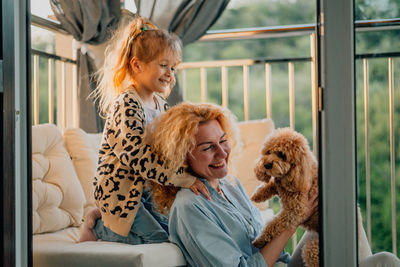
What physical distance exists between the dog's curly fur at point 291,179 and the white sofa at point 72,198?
0.32 metres

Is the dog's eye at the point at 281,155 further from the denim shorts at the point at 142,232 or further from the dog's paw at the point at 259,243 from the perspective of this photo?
the denim shorts at the point at 142,232

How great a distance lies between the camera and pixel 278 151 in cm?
137

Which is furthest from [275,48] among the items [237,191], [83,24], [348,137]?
[348,137]

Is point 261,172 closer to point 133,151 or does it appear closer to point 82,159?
point 133,151

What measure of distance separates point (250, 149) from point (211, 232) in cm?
102

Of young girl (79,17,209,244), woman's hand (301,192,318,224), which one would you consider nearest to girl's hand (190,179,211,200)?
young girl (79,17,209,244)

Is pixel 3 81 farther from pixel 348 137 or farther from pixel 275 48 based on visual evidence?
pixel 275 48

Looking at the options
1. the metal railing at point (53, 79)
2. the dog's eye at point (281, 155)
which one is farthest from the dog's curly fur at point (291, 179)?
the metal railing at point (53, 79)

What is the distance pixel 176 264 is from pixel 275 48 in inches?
232

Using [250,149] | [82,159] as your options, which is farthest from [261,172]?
[82,159]

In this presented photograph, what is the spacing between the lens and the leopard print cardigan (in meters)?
1.43

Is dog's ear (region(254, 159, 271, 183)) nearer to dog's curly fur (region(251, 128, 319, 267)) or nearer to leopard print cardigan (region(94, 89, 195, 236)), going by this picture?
dog's curly fur (region(251, 128, 319, 267))

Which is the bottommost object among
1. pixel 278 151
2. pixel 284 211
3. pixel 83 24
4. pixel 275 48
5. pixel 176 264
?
pixel 176 264

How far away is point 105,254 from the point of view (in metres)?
1.35
